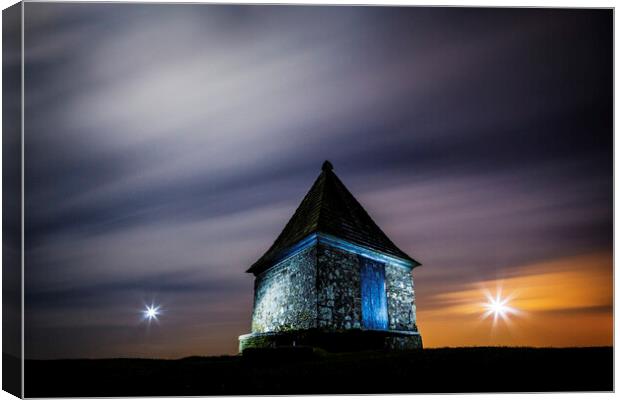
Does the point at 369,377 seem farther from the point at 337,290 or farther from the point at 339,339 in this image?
the point at 337,290

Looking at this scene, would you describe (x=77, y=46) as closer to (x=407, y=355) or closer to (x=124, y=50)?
(x=124, y=50)

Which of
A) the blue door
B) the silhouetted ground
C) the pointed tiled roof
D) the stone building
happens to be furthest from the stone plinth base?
the silhouetted ground

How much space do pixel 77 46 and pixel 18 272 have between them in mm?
3994

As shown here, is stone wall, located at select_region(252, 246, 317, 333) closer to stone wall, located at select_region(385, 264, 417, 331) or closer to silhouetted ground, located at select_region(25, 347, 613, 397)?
stone wall, located at select_region(385, 264, 417, 331)

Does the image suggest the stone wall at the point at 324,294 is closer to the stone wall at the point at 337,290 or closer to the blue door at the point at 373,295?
the stone wall at the point at 337,290

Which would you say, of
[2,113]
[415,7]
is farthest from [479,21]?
[2,113]

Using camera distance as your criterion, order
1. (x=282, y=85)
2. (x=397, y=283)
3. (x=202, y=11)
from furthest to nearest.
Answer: (x=397, y=283), (x=282, y=85), (x=202, y=11)

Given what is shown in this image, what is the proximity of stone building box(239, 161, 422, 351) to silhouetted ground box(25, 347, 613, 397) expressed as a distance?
11.8 ft

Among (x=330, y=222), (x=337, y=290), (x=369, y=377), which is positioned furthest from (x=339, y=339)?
(x=369, y=377)

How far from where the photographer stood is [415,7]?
9.05 meters

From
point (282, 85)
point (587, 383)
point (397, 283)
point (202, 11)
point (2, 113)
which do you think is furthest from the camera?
point (397, 283)

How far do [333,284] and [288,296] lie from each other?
5.46 ft

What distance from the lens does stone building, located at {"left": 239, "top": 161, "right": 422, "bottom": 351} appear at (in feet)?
39.3

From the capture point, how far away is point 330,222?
1327 centimetres
